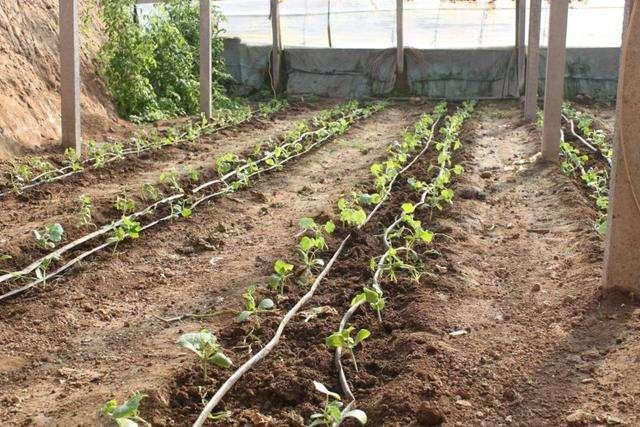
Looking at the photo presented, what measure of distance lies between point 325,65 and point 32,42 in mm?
8596

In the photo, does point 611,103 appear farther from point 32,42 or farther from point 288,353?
point 288,353

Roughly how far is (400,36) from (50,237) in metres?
14.6

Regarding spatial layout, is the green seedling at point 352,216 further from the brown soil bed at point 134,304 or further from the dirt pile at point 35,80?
the dirt pile at point 35,80

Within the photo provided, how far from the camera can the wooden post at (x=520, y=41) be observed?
1895 cm

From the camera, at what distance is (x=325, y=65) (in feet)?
66.3

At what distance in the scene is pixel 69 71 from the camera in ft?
34.8

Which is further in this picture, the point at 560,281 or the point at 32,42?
the point at 32,42

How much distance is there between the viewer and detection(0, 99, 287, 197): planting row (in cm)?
893

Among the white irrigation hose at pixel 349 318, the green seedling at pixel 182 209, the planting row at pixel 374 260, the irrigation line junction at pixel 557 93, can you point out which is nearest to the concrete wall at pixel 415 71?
the irrigation line junction at pixel 557 93

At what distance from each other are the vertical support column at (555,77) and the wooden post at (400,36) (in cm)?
954

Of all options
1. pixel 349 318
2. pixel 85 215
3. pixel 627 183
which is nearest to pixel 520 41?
pixel 85 215

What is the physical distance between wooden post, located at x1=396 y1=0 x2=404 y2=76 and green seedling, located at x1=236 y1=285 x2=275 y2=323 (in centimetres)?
1506

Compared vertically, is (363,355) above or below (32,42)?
below

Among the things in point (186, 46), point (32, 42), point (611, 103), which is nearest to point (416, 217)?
point (32, 42)
